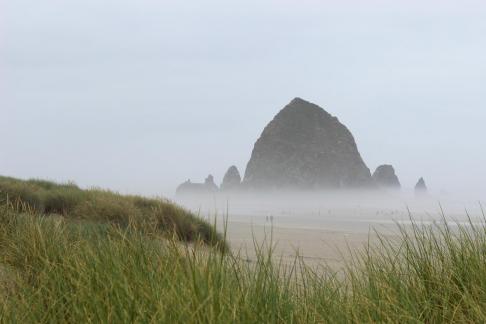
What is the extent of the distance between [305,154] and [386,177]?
20.1m

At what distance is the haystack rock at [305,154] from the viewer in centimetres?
10975

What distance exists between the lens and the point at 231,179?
12281cm

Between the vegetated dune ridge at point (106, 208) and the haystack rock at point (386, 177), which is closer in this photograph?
the vegetated dune ridge at point (106, 208)

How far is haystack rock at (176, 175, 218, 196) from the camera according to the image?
117250 millimetres

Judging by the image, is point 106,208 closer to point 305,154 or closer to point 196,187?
point 305,154

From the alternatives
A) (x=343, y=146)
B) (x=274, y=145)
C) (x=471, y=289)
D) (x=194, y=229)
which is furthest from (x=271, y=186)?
(x=471, y=289)

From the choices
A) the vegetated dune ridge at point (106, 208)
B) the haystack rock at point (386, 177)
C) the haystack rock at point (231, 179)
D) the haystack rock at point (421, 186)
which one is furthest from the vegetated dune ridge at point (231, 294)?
the haystack rock at point (421, 186)

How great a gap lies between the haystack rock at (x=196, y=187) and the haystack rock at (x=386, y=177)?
115 ft

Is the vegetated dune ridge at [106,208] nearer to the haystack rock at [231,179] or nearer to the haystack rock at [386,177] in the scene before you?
the haystack rock at [231,179]

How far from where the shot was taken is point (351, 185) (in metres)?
112

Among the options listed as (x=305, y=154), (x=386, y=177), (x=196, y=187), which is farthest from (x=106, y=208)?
(x=386, y=177)

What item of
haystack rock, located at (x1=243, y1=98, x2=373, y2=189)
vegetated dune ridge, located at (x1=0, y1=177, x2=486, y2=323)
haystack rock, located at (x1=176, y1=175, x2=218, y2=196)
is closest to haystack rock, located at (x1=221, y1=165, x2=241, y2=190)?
haystack rock, located at (x1=176, y1=175, x2=218, y2=196)

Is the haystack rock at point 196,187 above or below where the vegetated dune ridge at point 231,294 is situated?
above

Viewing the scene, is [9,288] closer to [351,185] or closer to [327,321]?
[327,321]
